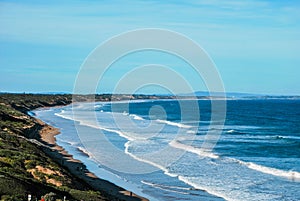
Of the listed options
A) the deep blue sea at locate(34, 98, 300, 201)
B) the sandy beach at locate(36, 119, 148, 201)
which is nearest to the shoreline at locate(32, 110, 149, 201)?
the sandy beach at locate(36, 119, 148, 201)

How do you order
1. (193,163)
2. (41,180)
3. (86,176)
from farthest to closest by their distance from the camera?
(193,163) → (86,176) → (41,180)

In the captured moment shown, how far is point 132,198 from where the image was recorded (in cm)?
2570

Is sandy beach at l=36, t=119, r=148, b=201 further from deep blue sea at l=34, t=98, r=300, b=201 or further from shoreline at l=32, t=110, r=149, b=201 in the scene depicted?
deep blue sea at l=34, t=98, r=300, b=201

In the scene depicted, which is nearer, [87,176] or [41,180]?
[41,180]

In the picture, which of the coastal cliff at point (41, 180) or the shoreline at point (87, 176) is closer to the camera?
the coastal cliff at point (41, 180)

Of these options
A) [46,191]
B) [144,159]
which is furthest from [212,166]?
[46,191]

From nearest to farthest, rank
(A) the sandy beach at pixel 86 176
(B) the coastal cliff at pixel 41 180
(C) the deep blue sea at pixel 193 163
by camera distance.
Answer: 1. (B) the coastal cliff at pixel 41 180
2. (A) the sandy beach at pixel 86 176
3. (C) the deep blue sea at pixel 193 163

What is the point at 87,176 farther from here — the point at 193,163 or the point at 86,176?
the point at 193,163

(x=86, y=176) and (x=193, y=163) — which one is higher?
(x=193, y=163)

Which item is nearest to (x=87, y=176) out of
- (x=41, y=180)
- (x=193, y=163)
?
(x=41, y=180)

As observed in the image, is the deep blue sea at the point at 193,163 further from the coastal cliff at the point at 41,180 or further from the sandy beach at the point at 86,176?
the coastal cliff at the point at 41,180

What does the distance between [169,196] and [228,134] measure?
4008cm

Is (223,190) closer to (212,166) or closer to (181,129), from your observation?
(212,166)

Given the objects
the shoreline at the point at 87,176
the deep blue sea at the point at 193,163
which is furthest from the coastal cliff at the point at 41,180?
the deep blue sea at the point at 193,163
